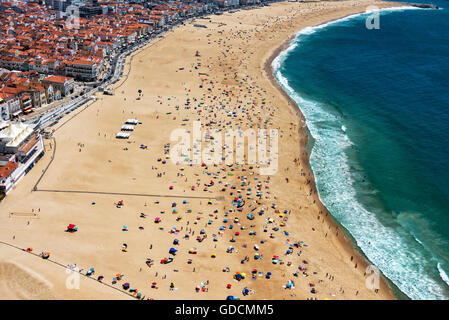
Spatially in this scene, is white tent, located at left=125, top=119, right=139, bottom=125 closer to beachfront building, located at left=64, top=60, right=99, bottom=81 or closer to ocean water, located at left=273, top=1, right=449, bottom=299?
beachfront building, located at left=64, top=60, right=99, bottom=81

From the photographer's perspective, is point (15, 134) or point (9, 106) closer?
point (15, 134)

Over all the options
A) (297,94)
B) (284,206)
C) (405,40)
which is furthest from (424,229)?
(405,40)

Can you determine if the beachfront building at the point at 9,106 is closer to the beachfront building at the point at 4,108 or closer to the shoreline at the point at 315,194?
the beachfront building at the point at 4,108

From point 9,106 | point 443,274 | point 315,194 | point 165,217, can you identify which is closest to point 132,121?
point 9,106

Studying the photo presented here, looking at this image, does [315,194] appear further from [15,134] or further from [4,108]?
[4,108]

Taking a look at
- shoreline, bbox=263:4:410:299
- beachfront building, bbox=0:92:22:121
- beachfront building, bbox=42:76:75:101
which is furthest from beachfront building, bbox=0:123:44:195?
shoreline, bbox=263:4:410:299
